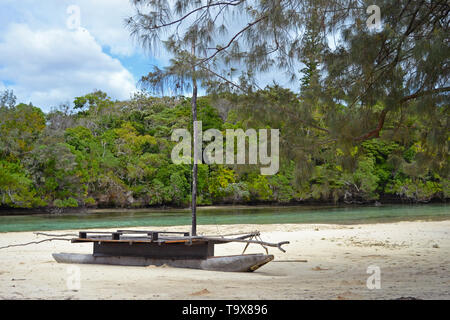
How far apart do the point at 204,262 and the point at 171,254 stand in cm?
48

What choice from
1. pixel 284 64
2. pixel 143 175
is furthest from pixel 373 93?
pixel 143 175

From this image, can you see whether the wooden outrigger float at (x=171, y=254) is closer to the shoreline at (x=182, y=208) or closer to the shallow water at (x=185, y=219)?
the shallow water at (x=185, y=219)

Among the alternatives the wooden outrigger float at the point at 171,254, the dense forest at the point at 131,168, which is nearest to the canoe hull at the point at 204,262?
the wooden outrigger float at the point at 171,254

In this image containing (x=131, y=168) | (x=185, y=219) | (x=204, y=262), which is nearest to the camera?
(x=204, y=262)

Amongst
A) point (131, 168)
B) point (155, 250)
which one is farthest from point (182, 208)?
point (155, 250)

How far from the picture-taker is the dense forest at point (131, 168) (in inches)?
891

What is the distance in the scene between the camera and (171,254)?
218 inches

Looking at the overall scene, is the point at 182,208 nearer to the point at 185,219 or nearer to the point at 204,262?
the point at 185,219

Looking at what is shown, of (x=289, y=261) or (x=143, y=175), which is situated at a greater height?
(x=143, y=175)

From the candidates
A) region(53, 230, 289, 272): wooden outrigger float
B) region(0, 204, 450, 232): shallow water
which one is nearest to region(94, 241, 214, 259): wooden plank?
region(53, 230, 289, 272): wooden outrigger float
